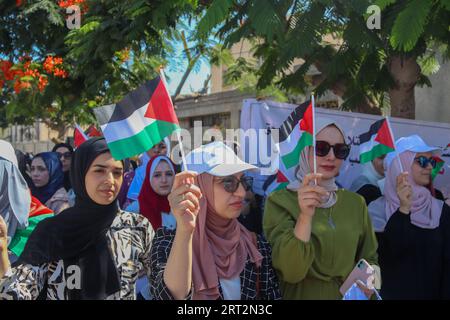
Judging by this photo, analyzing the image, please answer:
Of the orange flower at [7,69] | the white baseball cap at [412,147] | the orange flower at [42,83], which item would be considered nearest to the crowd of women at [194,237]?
the white baseball cap at [412,147]

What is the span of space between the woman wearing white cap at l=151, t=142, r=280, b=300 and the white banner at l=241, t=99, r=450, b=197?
2.33 meters

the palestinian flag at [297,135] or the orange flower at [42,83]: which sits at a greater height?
the orange flower at [42,83]

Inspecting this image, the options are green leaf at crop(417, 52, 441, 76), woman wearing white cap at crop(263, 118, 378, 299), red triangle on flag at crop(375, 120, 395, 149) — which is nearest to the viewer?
woman wearing white cap at crop(263, 118, 378, 299)

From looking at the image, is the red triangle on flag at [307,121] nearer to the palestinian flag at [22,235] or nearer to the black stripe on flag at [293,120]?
the black stripe on flag at [293,120]

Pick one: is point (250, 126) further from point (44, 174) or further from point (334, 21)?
point (44, 174)

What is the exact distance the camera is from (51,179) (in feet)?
20.5

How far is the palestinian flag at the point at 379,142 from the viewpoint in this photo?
164 inches

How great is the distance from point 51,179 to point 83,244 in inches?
143

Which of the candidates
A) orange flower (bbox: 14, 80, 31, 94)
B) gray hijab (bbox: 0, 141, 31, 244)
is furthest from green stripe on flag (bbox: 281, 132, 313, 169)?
orange flower (bbox: 14, 80, 31, 94)

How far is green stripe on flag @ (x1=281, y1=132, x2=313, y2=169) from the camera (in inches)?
131

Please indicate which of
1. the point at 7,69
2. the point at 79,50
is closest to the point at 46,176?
the point at 79,50

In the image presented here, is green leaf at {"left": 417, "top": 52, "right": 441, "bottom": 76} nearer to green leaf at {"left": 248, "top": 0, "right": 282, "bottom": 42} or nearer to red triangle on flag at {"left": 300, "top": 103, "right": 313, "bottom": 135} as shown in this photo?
green leaf at {"left": 248, "top": 0, "right": 282, "bottom": 42}

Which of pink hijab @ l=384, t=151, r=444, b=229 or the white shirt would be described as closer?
pink hijab @ l=384, t=151, r=444, b=229

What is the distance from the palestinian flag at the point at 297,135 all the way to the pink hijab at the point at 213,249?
2.44 feet
